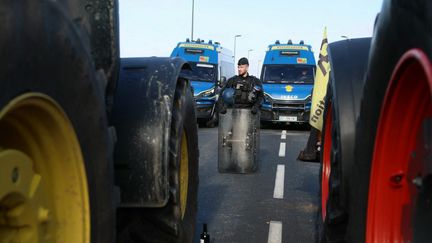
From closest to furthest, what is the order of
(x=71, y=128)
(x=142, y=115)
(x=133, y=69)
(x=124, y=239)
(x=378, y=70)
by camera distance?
(x=71, y=128)
(x=378, y=70)
(x=142, y=115)
(x=133, y=69)
(x=124, y=239)

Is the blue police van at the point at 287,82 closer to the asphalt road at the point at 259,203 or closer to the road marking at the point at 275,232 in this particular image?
the asphalt road at the point at 259,203

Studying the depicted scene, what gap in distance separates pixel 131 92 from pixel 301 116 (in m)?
14.2

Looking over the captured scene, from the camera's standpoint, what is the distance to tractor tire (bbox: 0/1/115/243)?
4.75ft

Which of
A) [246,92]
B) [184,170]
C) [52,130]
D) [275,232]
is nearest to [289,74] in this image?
[246,92]

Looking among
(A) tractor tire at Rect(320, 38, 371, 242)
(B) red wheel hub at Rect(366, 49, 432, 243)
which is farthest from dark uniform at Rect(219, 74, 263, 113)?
(B) red wheel hub at Rect(366, 49, 432, 243)

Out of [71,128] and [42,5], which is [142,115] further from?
[42,5]

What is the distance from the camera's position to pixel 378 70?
6.44ft

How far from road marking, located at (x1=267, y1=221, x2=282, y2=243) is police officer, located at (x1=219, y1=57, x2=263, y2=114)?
11.0 feet

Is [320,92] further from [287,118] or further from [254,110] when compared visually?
[287,118]

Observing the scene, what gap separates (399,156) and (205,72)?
16761 millimetres

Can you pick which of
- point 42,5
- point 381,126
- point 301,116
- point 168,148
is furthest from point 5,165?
point 301,116

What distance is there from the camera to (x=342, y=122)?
2.93m

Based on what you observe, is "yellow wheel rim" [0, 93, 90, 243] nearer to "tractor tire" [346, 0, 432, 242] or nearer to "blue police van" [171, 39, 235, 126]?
"tractor tire" [346, 0, 432, 242]

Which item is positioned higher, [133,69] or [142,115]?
[133,69]
